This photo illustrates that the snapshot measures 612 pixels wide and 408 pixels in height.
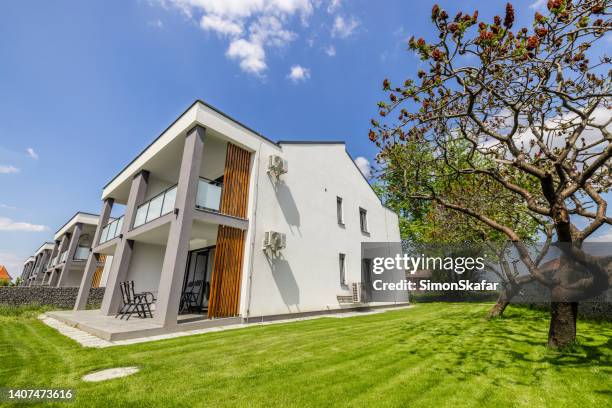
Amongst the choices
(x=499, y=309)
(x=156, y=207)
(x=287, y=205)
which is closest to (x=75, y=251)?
(x=156, y=207)

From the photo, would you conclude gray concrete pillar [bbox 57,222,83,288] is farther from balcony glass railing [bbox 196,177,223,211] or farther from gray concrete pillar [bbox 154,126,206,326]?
balcony glass railing [bbox 196,177,223,211]

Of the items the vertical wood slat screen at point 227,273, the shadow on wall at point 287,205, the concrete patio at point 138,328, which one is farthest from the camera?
the shadow on wall at point 287,205

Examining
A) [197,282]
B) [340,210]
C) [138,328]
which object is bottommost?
[138,328]

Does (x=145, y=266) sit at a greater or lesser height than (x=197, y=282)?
greater

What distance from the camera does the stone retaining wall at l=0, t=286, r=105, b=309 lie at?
42.8 ft

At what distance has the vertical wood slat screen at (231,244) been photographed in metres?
8.28

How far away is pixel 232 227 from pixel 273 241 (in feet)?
5.10

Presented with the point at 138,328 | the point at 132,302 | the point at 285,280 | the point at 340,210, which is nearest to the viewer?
the point at 138,328

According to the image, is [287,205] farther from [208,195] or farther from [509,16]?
[509,16]

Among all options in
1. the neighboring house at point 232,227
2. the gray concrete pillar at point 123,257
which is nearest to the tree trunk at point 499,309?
the neighboring house at point 232,227

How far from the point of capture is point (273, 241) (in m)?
9.59

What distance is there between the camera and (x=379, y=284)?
17078 mm

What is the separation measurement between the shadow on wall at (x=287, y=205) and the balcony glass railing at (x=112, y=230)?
7.38 metres

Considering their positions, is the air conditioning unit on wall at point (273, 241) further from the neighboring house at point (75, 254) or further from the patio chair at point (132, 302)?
the neighboring house at point (75, 254)
